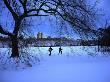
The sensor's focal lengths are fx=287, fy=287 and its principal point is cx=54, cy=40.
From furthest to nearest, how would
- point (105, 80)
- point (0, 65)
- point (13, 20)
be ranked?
point (13, 20) < point (0, 65) < point (105, 80)

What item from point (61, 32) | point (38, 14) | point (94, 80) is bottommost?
point (94, 80)

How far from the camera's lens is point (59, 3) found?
1741 cm

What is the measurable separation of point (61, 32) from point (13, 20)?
3422 mm

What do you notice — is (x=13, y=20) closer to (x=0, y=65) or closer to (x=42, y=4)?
(x=42, y=4)

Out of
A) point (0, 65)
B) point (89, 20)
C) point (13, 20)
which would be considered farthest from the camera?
point (13, 20)

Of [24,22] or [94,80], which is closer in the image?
[94,80]

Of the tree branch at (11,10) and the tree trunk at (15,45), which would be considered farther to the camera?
the tree branch at (11,10)

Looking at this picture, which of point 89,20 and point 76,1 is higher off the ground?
point 76,1

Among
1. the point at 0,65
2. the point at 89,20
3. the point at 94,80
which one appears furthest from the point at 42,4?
the point at 94,80

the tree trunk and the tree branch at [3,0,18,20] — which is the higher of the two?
the tree branch at [3,0,18,20]

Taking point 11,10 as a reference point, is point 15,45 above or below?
below

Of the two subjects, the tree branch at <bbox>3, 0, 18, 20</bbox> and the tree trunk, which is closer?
the tree trunk

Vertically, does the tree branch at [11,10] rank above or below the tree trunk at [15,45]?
above

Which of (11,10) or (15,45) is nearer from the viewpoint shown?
(15,45)
